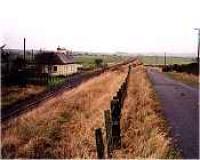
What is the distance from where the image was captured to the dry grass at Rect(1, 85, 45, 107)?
1162 inches

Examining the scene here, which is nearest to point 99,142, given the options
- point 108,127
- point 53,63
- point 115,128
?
point 108,127

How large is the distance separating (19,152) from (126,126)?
3001 mm

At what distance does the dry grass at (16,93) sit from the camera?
29.5 metres

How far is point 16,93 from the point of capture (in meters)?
33.7

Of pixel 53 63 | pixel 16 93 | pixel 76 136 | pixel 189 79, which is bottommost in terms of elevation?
pixel 16 93

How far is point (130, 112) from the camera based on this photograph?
14555 millimetres

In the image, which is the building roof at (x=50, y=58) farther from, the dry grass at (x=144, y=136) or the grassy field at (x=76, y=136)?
the dry grass at (x=144, y=136)

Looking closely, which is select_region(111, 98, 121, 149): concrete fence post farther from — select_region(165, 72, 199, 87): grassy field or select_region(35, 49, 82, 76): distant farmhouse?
select_region(35, 49, 82, 76): distant farmhouse

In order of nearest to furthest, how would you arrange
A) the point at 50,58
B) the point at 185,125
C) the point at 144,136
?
1. the point at 144,136
2. the point at 185,125
3. the point at 50,58

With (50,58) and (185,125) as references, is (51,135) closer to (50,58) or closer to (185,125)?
(185,125)

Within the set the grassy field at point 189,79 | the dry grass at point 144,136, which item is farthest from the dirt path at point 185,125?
the grassy field at point 189,79

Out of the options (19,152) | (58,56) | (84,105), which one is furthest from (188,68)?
(19,152)

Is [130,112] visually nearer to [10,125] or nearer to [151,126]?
[151,126]

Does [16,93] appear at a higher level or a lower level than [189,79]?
lower
